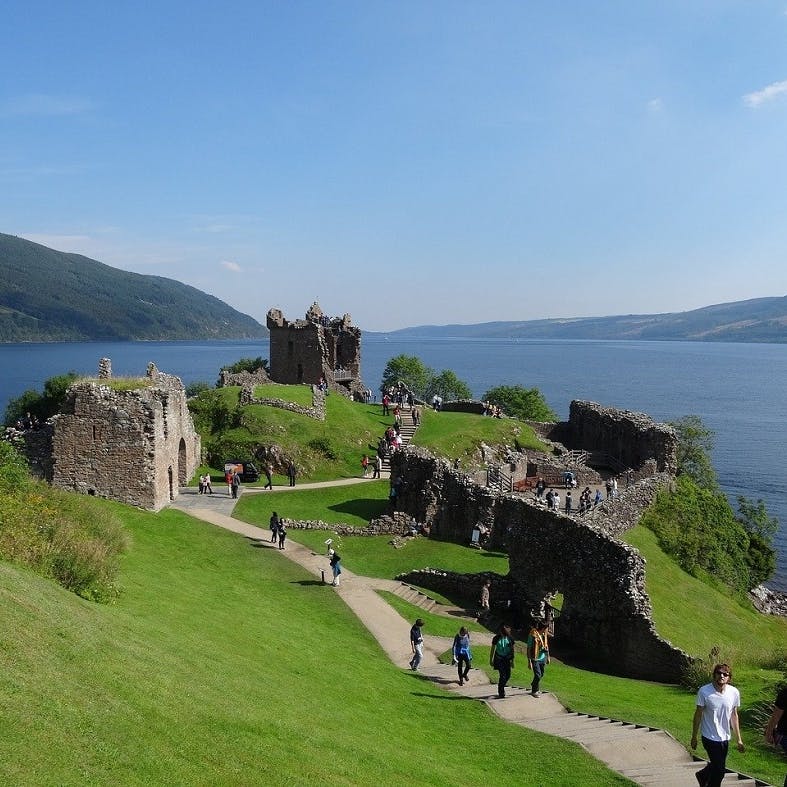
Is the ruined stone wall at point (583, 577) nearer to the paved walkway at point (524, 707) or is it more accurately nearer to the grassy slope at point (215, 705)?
the paved walkway at point (524, 707)

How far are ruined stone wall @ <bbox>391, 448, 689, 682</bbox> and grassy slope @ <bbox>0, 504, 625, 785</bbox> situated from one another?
8.12 meters

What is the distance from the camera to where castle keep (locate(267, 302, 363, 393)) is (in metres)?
68.6

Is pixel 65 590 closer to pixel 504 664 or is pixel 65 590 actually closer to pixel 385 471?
pixel 504 664

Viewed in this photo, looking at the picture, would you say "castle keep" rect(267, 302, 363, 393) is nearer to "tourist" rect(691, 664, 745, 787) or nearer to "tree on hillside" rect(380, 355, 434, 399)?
"tree on hillside" rect(380, 355, 434, 399)

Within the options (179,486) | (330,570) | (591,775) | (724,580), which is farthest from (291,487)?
(591,775)

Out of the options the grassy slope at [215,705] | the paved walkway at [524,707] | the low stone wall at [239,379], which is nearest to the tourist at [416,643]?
the paved walkway at [524,707]

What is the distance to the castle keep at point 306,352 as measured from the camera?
6856cm

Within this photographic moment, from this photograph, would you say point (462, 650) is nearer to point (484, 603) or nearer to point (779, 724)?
point (484, 603)

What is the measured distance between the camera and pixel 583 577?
82.1 feet

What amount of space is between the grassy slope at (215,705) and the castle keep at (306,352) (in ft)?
156

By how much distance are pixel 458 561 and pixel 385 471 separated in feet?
48.9

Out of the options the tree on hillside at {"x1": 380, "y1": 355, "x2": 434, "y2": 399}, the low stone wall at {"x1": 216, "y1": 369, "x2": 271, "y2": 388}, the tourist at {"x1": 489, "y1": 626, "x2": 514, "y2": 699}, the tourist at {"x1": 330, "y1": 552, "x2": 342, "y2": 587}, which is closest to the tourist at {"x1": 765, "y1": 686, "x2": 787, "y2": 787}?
the tourist at {"x1": 489, "y1": 626, "x2": 514, "y2": 699}

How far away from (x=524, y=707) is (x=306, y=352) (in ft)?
181

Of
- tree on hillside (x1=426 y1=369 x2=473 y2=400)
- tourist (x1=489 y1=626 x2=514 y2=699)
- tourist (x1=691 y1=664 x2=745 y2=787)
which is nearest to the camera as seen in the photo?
tourist (x1=691 y1=664 x2=745 y2=787)
